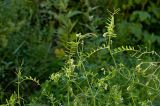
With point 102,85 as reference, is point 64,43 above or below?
above

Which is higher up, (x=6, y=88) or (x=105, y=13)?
(x=105, y=13)

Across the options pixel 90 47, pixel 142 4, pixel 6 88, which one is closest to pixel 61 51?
pixel 90 47

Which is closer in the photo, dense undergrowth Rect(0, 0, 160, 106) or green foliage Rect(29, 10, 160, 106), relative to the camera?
green foliage Rect(29, 10, 160, 106)

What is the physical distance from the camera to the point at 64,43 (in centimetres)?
399

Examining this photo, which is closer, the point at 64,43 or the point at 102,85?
the point at 102,85

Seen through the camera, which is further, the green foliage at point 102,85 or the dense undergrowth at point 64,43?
the dense undergrowth at point 64,43

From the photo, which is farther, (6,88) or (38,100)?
(6,88)

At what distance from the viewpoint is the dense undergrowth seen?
349 centimetres

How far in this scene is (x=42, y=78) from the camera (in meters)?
3.82

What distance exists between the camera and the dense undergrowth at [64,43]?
349cm

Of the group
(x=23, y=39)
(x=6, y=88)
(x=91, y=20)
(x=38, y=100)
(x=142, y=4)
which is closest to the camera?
(x=38, y=100)

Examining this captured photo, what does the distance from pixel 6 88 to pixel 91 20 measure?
0.97 meters

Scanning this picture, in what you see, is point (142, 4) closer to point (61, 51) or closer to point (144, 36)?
point (144, 36)

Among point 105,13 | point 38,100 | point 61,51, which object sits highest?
point 105,13
